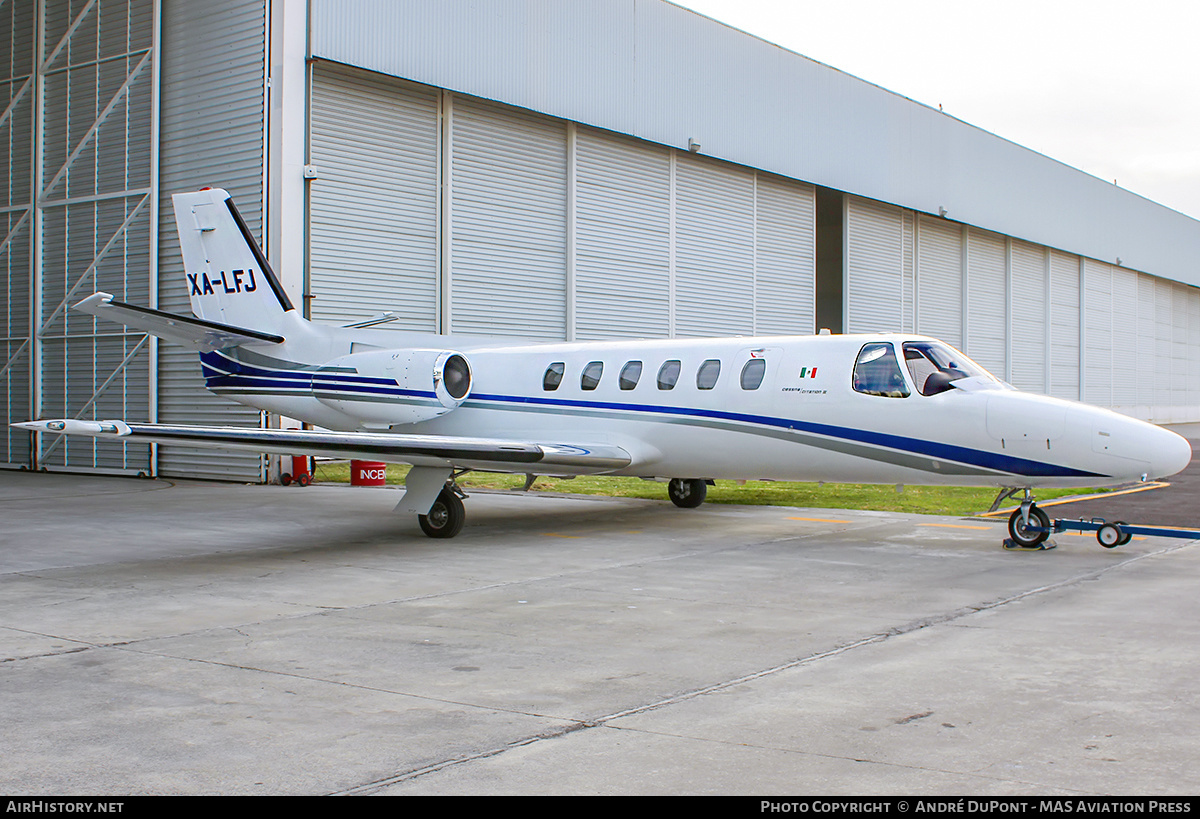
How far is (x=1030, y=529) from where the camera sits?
35.9ft

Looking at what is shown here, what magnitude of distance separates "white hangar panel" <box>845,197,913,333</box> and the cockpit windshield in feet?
69.0

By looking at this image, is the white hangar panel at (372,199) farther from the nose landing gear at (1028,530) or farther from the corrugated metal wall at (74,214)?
the nose landing gear at (1028,530)

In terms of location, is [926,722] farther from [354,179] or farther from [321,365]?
[354,179]

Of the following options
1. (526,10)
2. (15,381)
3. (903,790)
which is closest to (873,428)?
(903,790)

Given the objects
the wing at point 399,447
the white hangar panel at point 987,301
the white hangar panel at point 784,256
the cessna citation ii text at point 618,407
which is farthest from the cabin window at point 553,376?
the white hangar panel at point 987,301

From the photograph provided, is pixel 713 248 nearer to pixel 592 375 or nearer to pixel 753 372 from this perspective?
pixel 592 375

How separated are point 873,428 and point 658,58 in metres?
16.9

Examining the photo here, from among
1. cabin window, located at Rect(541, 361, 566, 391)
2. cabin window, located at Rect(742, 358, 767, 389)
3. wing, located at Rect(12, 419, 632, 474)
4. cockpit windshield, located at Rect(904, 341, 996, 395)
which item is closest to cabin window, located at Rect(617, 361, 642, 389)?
wing, located at Rect(12, 419, 632, 474)

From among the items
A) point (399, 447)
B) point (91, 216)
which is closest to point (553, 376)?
point (399, 447)

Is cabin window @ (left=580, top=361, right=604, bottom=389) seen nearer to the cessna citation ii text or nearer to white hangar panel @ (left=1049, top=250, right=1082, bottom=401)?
the cessna citation ii text

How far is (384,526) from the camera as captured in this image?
13.7 meters

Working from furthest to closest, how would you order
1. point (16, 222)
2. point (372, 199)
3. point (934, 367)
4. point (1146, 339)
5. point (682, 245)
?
point (1146, 339) < point (682, 245) < point (16, 222) < point (372, 199) < point (934, 367)

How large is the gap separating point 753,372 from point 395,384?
4993 millimetres

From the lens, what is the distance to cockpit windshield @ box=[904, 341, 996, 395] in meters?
11.0
